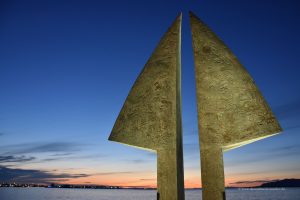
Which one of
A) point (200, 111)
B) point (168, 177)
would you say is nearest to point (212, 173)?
point (168, 177)

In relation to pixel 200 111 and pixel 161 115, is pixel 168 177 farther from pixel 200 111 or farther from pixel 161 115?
pixel 200 111

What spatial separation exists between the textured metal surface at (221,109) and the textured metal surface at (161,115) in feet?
1.92

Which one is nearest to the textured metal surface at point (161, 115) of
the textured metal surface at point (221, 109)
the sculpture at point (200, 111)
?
the sculpture at point (200, 111)

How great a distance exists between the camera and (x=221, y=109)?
25.5ft

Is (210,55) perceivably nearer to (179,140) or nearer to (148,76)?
(148,76)

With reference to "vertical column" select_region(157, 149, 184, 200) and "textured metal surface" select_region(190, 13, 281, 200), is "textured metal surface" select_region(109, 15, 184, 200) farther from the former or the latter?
"textured metal surface" select_region(190, 13, 281, 200)

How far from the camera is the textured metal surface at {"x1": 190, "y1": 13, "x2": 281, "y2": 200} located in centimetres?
741

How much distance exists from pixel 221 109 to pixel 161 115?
1.48 metres

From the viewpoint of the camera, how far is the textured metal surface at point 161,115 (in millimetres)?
7582

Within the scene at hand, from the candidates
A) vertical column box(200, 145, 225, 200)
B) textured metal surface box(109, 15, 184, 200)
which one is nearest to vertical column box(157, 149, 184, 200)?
textured metal surface box(109, 15, 184, 200)

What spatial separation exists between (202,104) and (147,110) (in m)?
1.41

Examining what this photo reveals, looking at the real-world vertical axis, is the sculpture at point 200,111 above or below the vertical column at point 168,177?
above

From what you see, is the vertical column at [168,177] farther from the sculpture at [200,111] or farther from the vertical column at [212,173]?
the vertical column at [212,173]

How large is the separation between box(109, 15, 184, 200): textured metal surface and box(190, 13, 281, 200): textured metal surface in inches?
23.1
